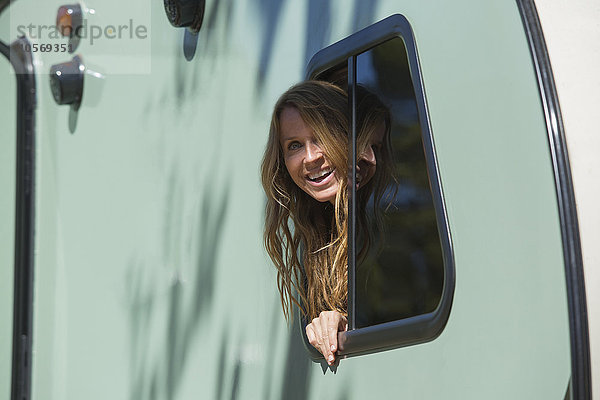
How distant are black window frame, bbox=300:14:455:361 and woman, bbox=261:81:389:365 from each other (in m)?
0.07

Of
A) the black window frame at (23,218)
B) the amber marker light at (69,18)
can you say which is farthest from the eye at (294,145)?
the black window frame at (23,218)

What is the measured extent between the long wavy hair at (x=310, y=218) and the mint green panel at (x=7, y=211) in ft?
8.42

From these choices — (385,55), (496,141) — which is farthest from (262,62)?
(496,141)

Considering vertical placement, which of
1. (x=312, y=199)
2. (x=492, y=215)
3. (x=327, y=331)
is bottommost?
(x=327, y=331)

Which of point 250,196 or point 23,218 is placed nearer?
point 250,196

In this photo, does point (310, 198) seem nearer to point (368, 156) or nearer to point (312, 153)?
point (312, 153)

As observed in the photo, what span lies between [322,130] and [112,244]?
1930 millimetres

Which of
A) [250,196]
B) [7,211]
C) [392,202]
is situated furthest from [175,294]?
[7,211]

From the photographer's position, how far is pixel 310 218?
125 inches

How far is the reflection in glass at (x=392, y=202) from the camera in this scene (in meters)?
2.51

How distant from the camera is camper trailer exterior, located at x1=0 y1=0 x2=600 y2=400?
210cm

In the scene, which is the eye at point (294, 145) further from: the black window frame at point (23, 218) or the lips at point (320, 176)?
the black window frame at point (23, 218)

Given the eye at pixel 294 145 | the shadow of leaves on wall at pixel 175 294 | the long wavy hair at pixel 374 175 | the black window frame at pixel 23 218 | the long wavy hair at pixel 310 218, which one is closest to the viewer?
the long wavy hair at pixel 374 175

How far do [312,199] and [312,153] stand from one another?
0.18 meters
